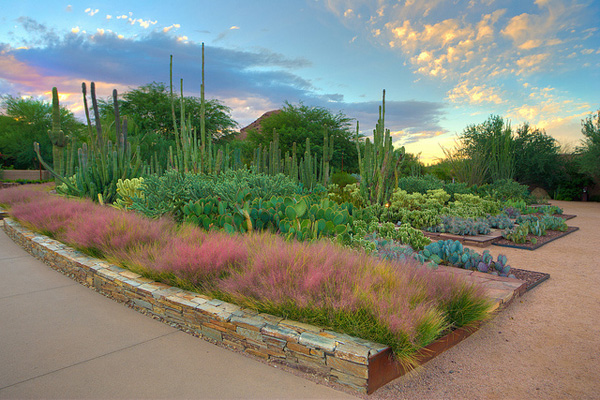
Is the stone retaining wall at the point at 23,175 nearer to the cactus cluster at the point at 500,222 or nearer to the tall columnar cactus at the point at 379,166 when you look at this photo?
the tall columnar cactus at the point at 379,166

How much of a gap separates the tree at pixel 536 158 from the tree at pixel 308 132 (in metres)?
9.72

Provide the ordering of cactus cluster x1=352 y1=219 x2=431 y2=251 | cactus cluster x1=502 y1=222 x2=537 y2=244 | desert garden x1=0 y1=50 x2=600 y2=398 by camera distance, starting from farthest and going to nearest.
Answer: cactus cluster x1=502 y1=222 x2=537 y2=244 < cactus cluster x1=352 y1=219 x2=431 y2=251 < desert garden x1=0 y1=50 x2=600 y2=398

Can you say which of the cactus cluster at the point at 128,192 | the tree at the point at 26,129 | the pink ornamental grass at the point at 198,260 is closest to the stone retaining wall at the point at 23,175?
the tree at the point at 26,129

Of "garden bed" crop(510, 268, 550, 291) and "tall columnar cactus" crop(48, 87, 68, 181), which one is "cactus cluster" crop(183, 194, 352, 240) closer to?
"garden bed" crop(510, 268, 550, 291)

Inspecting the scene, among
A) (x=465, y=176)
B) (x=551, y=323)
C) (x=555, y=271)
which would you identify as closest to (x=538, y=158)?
(x=465, y=176)

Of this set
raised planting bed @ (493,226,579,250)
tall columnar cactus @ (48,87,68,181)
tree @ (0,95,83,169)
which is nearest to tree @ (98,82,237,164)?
tree @ (0,95,83,169)

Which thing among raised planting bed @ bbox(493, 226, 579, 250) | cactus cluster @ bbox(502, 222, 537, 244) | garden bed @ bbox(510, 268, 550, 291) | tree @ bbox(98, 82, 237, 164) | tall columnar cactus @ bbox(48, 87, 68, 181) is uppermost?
tree @ bbox(98, 82, 237, 164)

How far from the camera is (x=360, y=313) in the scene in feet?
8.71

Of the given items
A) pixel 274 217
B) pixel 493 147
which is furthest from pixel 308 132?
pixel 274 217

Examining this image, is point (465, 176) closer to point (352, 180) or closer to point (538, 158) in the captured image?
point (538, 158)

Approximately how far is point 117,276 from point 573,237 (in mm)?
8792

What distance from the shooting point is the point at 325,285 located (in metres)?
2.88

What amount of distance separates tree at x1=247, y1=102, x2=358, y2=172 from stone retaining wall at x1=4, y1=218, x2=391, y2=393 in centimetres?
1906

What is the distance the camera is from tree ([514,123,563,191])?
18906mm
